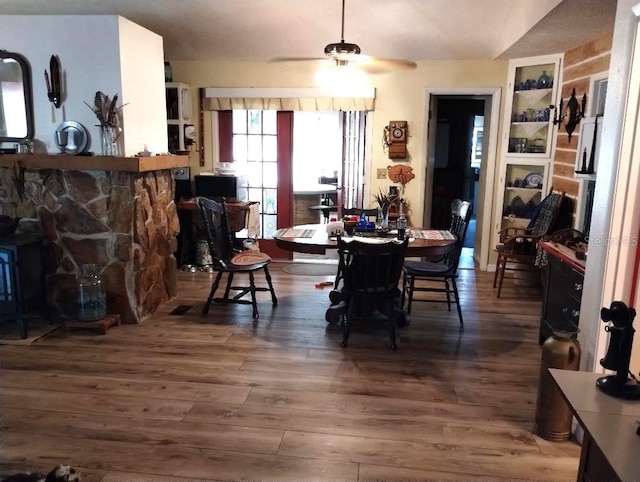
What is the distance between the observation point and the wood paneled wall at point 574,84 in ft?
13.6

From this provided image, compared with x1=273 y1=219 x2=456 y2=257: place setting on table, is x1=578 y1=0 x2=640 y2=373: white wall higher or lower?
higher

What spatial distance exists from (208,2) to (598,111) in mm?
3508

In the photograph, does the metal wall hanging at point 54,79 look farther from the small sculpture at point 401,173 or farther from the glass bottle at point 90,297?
the small sculpture at point 401,173

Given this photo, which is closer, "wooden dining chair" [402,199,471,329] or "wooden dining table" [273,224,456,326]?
"wooden dining table" [273,224,456,326]

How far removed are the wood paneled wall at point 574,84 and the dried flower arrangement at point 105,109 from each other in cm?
366

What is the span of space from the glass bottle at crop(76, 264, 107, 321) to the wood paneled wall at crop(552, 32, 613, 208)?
13.1 feet

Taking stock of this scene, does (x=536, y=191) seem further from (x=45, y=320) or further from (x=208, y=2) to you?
(x=45, y=320)

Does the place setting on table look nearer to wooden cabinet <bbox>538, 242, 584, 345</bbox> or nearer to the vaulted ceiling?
wooden cabinet <bbox>538, 242, 584, 345</bbox>

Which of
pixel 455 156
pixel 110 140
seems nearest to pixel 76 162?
pixel 110 140

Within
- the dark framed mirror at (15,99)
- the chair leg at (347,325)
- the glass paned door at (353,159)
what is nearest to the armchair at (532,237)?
the glass paned door at (353,159)

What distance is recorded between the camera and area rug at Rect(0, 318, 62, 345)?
356 centimetres

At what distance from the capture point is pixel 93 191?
3.82 meters

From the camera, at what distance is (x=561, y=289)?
3232 mm

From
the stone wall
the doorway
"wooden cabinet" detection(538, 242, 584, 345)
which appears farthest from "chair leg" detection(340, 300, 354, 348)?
the doorway
